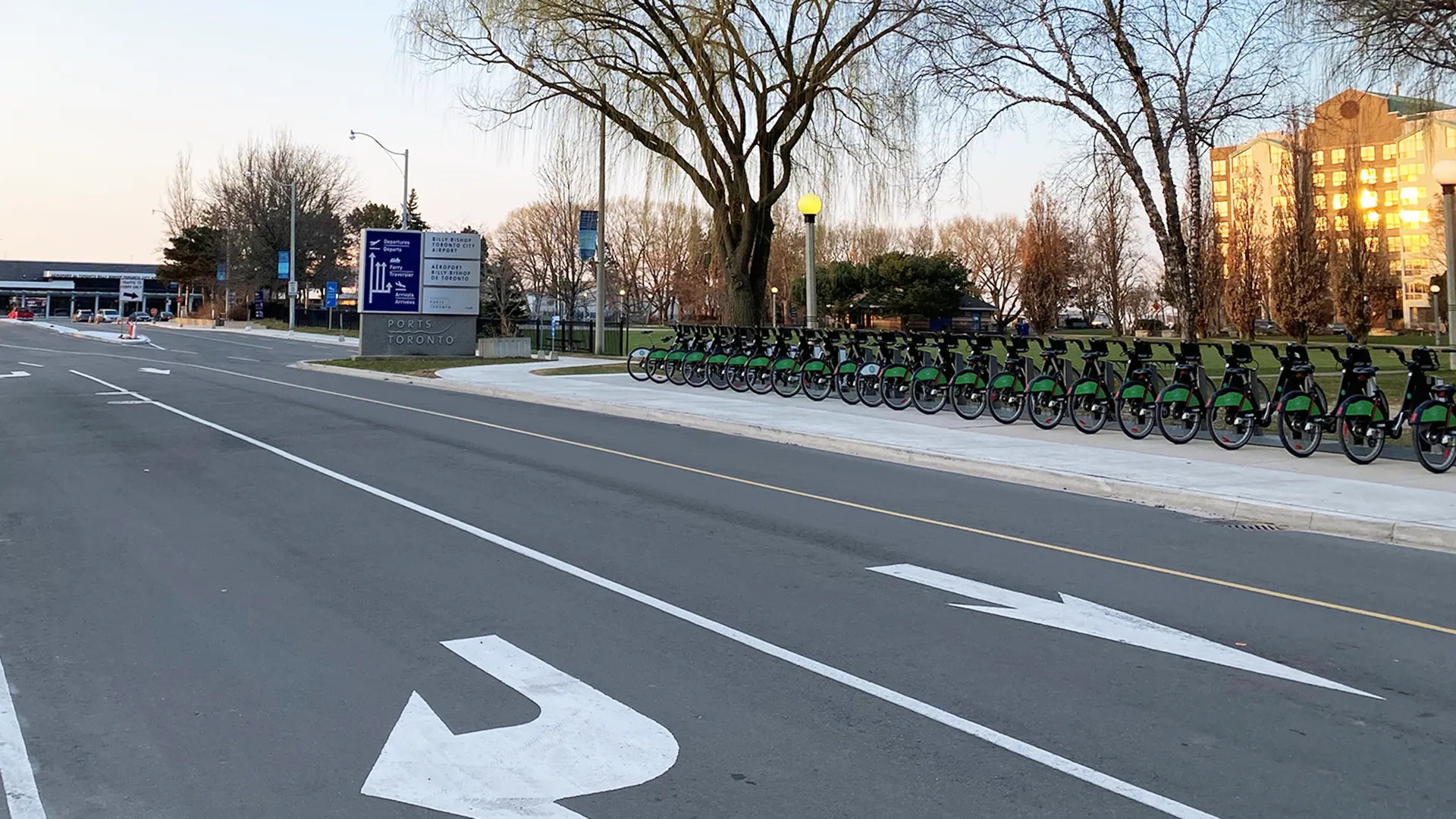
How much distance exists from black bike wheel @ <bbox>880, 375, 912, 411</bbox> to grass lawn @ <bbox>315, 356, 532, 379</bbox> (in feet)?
37.7

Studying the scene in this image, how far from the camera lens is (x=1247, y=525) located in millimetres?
9633

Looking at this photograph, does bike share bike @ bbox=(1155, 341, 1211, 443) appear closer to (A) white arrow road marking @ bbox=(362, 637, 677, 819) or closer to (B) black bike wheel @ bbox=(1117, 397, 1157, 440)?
(B) black bike wheel @ bbox=(1117, 397, 1157, 440)

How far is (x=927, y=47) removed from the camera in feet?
67.5

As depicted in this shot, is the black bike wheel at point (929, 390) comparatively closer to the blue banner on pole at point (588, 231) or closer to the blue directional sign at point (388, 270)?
the blue banner on pole at point (588, 231)

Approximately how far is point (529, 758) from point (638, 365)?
21454mm

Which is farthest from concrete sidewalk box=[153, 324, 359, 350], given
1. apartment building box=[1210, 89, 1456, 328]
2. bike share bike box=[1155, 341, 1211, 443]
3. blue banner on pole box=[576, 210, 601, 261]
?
apartment building box=[1210, 89, 1456, 328]

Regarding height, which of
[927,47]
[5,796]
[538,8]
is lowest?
[5,796]

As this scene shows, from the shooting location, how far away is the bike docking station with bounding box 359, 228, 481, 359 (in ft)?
107

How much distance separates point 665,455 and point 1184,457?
592 cm

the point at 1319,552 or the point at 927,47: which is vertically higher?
the point at 927,47

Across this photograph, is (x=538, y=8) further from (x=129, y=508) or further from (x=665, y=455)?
(x=129, y=508)

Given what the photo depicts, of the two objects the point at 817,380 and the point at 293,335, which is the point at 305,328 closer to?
the point at 293,335

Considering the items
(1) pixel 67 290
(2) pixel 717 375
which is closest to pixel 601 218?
(2) pixel 717 375

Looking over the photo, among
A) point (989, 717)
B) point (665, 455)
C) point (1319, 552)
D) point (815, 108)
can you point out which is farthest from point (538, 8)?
point (989, 717)
